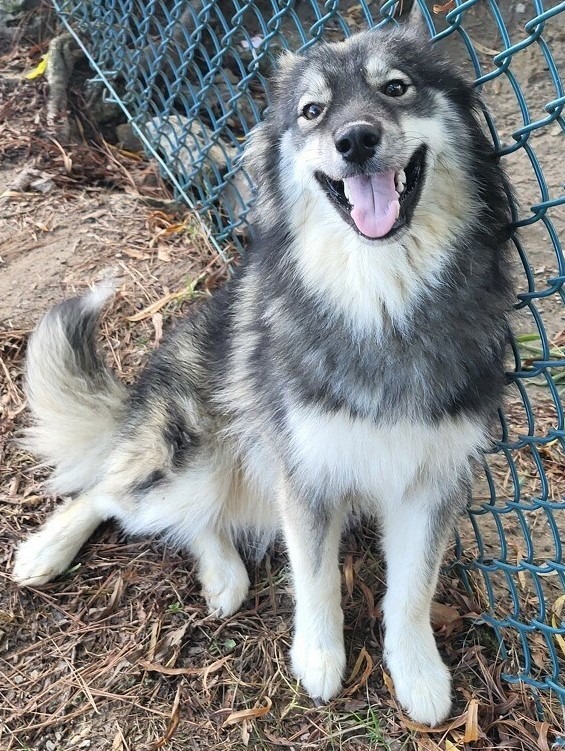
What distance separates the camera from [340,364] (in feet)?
5.63

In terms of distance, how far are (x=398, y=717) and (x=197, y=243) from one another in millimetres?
2306

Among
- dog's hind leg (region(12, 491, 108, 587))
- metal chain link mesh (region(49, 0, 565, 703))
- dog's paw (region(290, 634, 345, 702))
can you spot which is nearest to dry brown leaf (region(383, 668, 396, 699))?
dog's paw (region(290, 634, 345, 702))

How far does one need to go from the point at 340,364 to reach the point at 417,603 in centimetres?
80

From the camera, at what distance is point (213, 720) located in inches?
77.4

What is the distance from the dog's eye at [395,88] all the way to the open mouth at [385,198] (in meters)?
0.17

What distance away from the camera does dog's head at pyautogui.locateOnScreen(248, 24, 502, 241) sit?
1571 mm

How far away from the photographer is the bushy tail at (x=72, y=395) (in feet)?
7.62

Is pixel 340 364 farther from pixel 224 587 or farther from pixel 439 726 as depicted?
pixel 439 726

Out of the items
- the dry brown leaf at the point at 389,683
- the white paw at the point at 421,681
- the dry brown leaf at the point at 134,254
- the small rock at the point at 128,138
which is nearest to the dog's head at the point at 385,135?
the white paw at the point at 421,681

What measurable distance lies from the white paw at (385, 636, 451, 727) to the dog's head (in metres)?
1.25

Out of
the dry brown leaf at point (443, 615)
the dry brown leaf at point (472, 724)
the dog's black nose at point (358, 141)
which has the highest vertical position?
the dog's black nose at point (358, 141)

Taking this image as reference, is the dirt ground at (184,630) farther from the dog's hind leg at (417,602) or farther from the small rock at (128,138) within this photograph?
the small rock at (128,138)

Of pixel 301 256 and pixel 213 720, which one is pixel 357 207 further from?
pixel 213 720

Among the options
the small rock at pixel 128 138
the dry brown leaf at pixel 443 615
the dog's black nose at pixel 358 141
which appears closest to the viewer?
the dog's black nose at pixel 358 141
